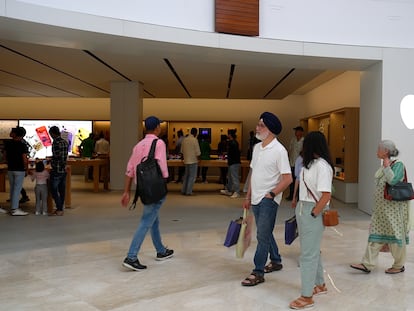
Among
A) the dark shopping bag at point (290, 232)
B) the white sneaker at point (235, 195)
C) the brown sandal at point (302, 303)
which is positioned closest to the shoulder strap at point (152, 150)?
the dark shopping bag at point (290, 232)

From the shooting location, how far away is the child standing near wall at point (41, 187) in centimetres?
845

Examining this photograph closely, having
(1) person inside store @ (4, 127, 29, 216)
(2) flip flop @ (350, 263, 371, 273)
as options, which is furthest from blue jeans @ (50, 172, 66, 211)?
(2) flip flop @ (350, 263, 371, 273)

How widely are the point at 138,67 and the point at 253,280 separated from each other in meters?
6.89

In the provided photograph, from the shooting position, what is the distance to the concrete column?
39.8 feet

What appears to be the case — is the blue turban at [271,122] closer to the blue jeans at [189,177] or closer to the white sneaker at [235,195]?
the white sneaker at [235,195]

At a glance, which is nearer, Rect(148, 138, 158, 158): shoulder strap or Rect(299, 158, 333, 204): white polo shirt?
Rect(299, 158, 333, 204): white polo shirt

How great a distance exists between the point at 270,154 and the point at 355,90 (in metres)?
8.03

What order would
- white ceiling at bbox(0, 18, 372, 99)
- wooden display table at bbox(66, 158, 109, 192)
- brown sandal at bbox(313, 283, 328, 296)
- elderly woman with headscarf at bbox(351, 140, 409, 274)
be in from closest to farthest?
brown sandal at bbox(313, 283, 328, 296), elderly woman with headscarf at bbox(351, 140, 409, 274), white ceiling at bbox(0, 18, 372, 99), wooden display table at bbox(66, 158, 109, 192)

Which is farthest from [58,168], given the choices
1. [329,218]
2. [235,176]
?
[329,218]

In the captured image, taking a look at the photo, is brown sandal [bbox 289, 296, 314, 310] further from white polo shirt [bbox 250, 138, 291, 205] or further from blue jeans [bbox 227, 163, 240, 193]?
blue jeans [bbox 227, 163, 240, 193]

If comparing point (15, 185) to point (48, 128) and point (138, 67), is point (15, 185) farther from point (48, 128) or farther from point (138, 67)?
point (48, 128)

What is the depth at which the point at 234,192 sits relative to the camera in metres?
11.5

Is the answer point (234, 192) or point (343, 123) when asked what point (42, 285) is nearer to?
point (234, 192)

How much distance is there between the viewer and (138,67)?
1005cm
